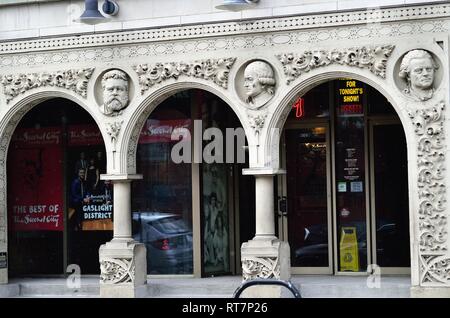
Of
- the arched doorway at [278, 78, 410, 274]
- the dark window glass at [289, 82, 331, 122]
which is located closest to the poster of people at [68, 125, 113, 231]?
the arched doorway at [278, 78, 410, 274]

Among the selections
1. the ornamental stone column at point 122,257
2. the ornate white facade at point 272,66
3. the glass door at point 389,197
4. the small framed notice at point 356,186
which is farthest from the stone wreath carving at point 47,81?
the glass door at point 389,197

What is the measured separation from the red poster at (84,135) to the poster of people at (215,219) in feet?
6.76

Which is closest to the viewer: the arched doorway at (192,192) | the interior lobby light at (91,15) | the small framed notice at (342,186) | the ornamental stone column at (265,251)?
the interior lobby light at (91,15)

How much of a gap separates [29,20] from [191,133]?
3245 mm

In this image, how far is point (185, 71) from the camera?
16594 millimetres

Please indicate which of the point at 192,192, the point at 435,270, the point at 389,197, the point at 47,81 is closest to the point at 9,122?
the point at 47,81

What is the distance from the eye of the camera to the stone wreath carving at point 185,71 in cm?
1638

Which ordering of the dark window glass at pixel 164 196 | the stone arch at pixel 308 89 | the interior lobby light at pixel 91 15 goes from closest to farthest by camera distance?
the stone arch at pixel 308 89
the interior lobby light at pixel 91 15
the dark window glass at pixel 164 196

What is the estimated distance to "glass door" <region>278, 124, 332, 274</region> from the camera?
59.5 feet

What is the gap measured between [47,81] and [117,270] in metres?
3.23

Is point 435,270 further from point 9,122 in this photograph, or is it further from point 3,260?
point 9,122

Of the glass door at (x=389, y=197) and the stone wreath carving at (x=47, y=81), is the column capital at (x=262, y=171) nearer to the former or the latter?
the glass door at (x=389, y=197)

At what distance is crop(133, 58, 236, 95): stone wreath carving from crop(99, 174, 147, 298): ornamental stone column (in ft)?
5.10

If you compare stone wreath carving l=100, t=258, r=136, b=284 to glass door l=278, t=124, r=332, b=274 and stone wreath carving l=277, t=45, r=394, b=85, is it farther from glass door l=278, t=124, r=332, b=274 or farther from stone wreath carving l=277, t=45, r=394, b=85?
stone wreath carving l=277, t=45, r=394, b=85
